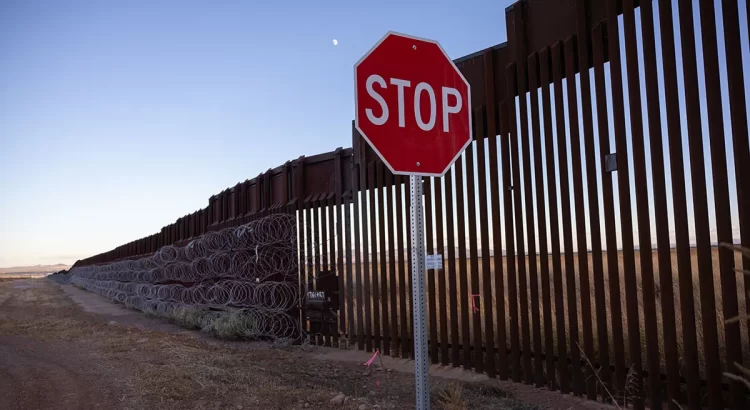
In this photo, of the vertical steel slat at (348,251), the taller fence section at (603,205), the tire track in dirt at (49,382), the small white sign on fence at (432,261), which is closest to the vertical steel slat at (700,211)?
the taller fence section at (603,205)

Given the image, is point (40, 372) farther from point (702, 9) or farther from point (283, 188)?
point (702, 9)

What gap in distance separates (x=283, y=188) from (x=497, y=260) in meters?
6.45

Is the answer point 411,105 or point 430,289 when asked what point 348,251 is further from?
point 411,105

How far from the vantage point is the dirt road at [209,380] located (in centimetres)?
575

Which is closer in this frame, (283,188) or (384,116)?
(384,116)

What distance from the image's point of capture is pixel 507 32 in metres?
7.23

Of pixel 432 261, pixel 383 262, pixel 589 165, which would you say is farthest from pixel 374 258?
pixel 432 261

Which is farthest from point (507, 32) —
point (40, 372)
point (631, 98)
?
point (40, 372)

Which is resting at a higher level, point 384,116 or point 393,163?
point 384,116

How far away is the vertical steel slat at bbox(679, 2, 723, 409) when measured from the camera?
4.96m

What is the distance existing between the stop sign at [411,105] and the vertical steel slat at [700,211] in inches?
97.8

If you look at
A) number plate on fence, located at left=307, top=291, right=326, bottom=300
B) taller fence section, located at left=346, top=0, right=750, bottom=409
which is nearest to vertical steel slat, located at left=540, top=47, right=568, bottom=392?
taller fence section, located at left=346, top=0, right=750, bottom=409

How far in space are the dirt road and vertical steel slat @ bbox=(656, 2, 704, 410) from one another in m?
1.16

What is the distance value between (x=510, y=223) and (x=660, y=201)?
6.25 ft
